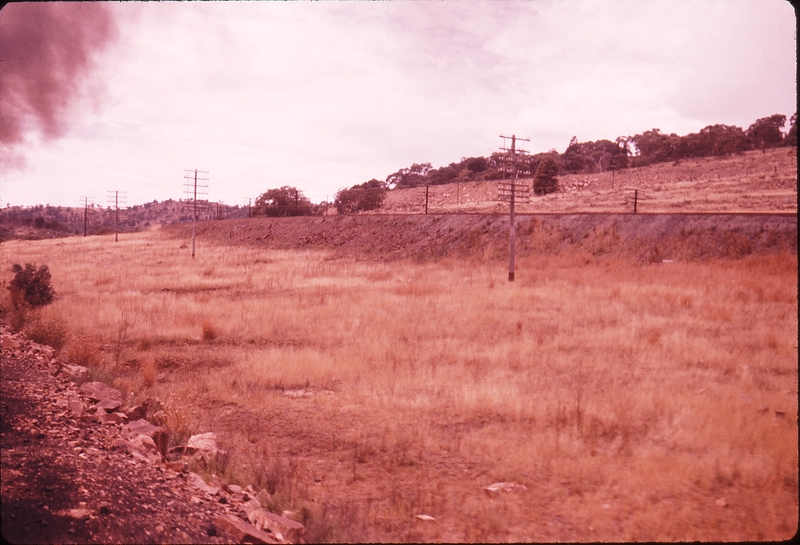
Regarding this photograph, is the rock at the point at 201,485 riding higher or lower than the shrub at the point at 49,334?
lower

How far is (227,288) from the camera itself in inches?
866

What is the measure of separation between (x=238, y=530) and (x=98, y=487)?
1.18m

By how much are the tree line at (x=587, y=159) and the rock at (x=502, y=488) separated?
3624 cm

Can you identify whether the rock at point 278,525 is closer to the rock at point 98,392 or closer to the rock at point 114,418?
the rock at point 114,418

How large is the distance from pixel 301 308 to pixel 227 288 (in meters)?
7.22

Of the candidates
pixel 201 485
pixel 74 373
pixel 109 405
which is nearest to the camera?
pixel 201 485

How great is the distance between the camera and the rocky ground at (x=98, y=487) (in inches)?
136

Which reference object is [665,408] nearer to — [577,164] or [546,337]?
[546,337]

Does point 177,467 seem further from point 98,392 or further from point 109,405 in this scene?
point 98,392

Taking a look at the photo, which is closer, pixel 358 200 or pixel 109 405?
pixel 109 405

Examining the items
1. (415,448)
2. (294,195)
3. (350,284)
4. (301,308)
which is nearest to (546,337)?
(415,448)

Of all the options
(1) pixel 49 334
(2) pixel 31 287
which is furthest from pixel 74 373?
(2) pixel 31 287

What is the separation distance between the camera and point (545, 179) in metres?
61.6

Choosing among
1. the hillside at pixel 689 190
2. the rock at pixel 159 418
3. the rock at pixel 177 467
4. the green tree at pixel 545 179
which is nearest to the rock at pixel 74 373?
the rock at pixel 159 418
